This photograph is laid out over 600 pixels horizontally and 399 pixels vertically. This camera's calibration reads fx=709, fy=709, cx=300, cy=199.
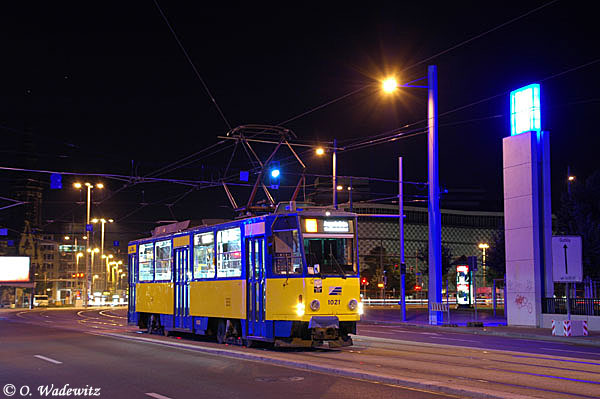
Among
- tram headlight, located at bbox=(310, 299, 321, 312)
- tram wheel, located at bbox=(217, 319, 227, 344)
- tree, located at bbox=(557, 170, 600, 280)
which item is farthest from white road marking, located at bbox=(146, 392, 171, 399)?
tree, located at bbox=(557, 170, 600, 280)

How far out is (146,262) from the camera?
88.3 ft

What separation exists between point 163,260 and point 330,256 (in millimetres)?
8958

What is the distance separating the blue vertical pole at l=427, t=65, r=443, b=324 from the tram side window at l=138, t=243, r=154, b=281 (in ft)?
40.1

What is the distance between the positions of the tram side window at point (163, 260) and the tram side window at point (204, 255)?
246 centimetres

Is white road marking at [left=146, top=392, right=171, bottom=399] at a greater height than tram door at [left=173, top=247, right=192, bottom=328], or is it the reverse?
tram door at [left=173, top=247, right=192, bottom=328]

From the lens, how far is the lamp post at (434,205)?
31156 mm

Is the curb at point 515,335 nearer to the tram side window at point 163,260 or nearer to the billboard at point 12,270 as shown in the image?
the tram side window at point 163,260

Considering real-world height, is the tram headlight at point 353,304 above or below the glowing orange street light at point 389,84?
below

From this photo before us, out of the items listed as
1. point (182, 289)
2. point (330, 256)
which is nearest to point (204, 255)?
point (182, 289)

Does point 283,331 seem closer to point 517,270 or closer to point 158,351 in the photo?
point 158,351

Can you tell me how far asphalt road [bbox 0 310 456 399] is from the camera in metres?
11.0

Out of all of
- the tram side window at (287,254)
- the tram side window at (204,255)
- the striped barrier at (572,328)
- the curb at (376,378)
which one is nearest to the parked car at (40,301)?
the tram side window at (204,255)

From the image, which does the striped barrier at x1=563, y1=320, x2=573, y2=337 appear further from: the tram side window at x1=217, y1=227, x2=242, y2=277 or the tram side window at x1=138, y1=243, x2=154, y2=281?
the tram side window at x1=138, y1=243, x2=154, y2=281

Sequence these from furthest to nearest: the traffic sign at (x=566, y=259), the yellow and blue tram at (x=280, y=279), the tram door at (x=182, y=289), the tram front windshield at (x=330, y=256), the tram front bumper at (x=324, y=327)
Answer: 1. the traffic sign at (x=566, y=259)
2. the tram door at (x=182, y=289)
3. the tram front windshield at (x=330, y=256)
4. the yellow and blue tram at (x=280, y=279)
5. the tram front bumper at (x=324, y=327)
